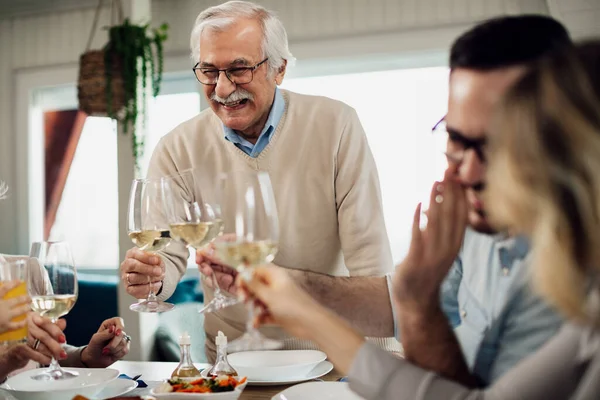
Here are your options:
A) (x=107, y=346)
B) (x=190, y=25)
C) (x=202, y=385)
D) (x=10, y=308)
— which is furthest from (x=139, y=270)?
(x=190, y=25)

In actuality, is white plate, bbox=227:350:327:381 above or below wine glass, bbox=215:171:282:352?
below

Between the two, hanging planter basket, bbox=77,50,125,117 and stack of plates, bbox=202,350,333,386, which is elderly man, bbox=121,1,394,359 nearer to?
stack of plates, bbox=202,350,333,386

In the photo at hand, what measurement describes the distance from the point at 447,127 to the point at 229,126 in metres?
1.19

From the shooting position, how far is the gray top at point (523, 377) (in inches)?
35.9

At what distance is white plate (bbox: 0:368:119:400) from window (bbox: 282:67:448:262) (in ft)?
10.2

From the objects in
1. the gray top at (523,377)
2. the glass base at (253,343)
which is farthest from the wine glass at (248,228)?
the gray top at (523,377)

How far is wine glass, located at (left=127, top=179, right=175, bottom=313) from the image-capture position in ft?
5.20

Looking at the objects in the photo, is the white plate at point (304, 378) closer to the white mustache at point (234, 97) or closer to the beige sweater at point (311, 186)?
the beige sweater at point (311, 186)

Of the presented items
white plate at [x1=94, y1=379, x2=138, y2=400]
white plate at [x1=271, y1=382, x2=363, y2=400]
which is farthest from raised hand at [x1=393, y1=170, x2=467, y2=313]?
white plate at [x1=94, y1=379, x2=138, y2=400]

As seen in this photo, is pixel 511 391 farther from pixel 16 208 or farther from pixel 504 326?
pixel 16 208

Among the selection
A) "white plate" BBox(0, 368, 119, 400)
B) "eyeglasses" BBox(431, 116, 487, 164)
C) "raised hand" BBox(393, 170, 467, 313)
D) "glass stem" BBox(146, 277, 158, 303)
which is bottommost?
"white plate" BBox(0, 368, 119, 400)

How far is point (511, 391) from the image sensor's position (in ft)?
3.16

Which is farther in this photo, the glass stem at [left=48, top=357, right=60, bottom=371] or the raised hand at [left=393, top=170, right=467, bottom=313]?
the glass stem at [left=48, top=357, right=60, bottom=371]

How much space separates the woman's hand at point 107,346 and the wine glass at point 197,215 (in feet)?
1.44
